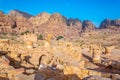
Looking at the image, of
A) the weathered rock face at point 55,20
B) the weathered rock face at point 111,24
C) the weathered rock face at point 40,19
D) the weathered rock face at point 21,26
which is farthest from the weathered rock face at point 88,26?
the weathered rock face at point 21,26

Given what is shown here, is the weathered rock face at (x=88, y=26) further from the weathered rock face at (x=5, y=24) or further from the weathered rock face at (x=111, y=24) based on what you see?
the weathered rock face at (x=5, y=24)

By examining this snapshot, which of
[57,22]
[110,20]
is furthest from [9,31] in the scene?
[110,20]

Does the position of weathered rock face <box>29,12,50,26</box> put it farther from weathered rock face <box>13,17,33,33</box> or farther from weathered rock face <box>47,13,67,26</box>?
weathered rock face <box>13,17,33,33</box>

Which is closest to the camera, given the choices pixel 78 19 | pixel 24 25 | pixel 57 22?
pixel 24 25

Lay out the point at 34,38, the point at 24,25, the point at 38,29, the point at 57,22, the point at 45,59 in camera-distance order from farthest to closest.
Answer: the point at 57,22, the point at 38,29, the point at 24,25, the point at 34,38, the point at 45,59

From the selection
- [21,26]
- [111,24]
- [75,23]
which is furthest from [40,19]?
[111,24]

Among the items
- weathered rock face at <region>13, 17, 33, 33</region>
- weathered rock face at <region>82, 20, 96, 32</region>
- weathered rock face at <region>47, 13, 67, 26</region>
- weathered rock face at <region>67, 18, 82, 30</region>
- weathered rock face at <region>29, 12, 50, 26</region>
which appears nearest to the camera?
weathered rock face at <region>13, 17, 33, 33</region>

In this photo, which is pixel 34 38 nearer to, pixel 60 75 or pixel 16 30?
pixel 16 30

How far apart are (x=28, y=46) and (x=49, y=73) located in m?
27.3

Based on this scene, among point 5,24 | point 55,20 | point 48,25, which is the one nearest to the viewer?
point 5,24

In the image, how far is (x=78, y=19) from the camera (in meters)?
173

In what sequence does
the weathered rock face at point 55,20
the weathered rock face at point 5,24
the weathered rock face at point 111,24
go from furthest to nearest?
the weathered rock face at point 111,24, the weathered rock face at point 55,20, the weathered rock face at point 5,24

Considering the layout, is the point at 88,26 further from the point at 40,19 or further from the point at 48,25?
the point at 40,19

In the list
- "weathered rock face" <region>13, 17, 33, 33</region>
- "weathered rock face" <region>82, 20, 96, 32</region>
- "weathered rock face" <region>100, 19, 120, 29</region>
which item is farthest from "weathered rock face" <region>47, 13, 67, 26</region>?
"weathered rock face" <region>100, 19, 120, 29</region>
